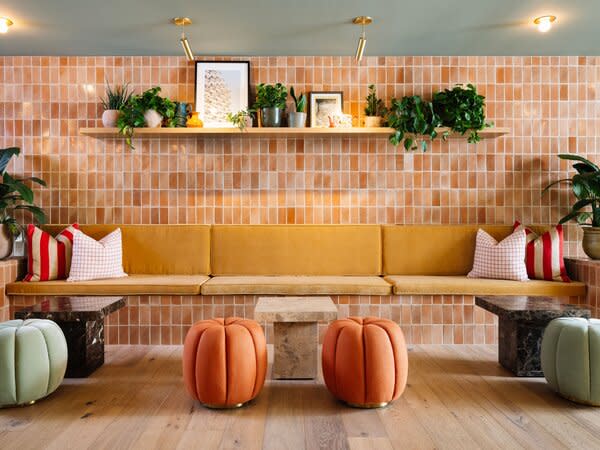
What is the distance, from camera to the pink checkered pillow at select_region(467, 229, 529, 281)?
12.5 feet

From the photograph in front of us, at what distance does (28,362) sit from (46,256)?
1.61 metres

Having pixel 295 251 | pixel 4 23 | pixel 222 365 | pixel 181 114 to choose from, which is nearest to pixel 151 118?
pixel 181 114

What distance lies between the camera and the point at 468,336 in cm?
371

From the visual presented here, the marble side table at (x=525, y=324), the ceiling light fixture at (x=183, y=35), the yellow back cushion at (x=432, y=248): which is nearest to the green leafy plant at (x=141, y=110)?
the ceiling light fixture at (x=183, y=35)

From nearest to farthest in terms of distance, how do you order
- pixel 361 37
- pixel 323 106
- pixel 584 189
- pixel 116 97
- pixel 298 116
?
pixel 361 37, pixel 584 189, pixel 298 116, pixel 116 97, pixel 323 106

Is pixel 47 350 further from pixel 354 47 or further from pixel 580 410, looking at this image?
pixel 354 47

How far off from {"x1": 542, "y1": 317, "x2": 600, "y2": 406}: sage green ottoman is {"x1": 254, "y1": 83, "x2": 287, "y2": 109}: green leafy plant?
2682 mm

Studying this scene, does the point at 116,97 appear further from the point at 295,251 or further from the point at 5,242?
the point at 295,251

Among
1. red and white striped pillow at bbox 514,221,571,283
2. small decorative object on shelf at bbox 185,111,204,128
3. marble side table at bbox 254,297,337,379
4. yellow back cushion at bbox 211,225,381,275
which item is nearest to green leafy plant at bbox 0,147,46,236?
small decorative object on shelf at bbox 185,111,204,128

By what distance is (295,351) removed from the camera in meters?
2.91

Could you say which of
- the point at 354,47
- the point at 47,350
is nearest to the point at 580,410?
the point at 47,350

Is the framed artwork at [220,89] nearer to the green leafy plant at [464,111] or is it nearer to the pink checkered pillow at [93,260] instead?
the pink checkered pillow at [93,260]

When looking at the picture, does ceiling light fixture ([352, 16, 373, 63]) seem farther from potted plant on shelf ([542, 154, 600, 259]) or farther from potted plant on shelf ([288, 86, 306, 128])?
potted plant on shelf ([542, 154, 600, 259])

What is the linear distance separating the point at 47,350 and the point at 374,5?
115 inches
